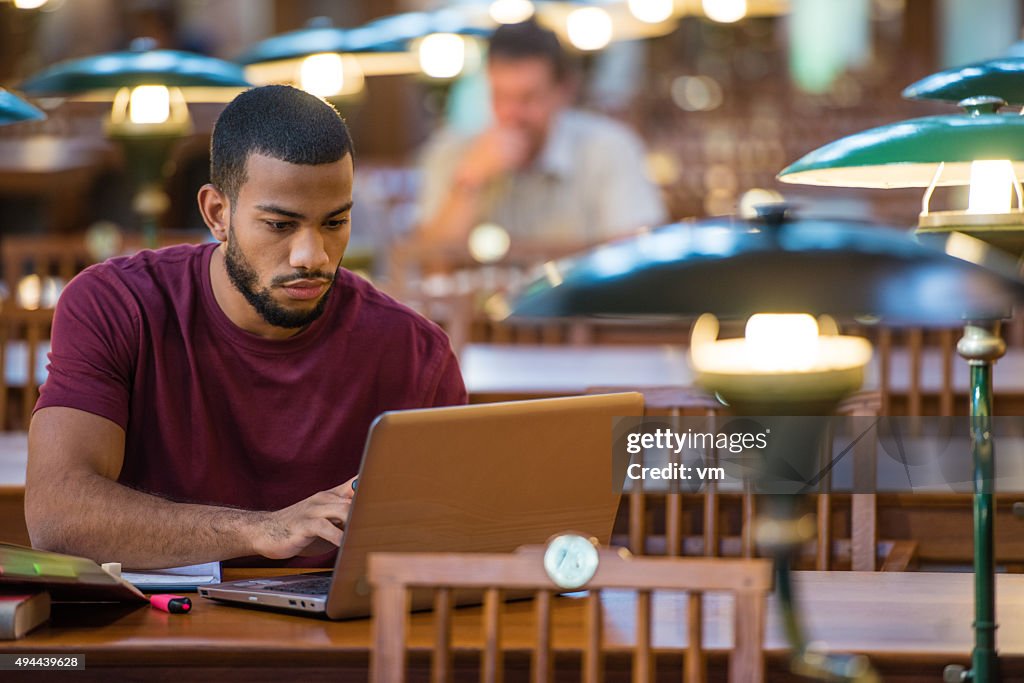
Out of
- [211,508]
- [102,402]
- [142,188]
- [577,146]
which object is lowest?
[211,508]

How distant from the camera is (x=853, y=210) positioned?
6180 millimetres

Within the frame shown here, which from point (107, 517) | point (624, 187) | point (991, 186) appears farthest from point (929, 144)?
point (624, 187)

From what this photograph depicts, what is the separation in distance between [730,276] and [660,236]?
8 cm

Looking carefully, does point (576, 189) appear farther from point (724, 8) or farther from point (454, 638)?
point (454, 638)

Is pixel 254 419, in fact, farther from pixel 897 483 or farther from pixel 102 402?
pixel 897 483

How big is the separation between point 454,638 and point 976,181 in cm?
68

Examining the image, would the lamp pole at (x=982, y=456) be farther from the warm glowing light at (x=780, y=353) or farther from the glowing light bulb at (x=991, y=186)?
the warm glowing light at (x=780, y=353)

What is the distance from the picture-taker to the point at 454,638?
4.52 ft

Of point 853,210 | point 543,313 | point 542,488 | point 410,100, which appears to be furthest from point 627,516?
point 410,100

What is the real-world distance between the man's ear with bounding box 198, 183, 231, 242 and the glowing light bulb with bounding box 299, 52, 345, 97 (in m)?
2.34

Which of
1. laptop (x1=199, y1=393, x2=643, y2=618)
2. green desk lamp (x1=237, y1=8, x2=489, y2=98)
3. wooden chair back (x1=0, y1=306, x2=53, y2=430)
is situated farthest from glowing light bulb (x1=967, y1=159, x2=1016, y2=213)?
green desk lamp (x1=237, y1=8, x2=489, y2=98)

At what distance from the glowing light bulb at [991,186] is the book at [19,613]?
39.2 inches

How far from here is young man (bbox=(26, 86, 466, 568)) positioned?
1.61 metres

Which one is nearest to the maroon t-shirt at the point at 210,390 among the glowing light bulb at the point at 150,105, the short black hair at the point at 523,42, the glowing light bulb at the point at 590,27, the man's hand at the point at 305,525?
the man's hand at the point at 305,525
